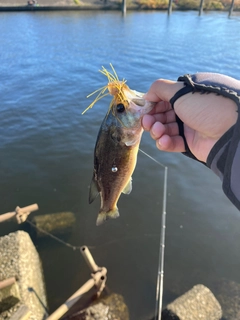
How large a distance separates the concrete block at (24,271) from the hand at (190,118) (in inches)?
138

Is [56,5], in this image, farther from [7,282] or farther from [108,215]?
[108,215]

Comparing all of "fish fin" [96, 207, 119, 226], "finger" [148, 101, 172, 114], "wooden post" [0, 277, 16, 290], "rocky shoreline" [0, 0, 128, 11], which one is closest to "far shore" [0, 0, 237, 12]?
"rocky shoreline" [0, 0, 128, 11]

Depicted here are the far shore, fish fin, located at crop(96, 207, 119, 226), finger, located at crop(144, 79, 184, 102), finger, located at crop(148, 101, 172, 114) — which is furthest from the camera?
the far shore

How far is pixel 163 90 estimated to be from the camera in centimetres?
255

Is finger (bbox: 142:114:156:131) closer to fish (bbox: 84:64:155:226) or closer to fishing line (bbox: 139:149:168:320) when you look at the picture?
fish (bbox: 84:64:155:226)

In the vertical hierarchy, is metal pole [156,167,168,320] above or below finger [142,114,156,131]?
below

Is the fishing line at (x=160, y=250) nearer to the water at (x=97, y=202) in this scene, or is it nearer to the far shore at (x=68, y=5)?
the water at (x=97, y=202)

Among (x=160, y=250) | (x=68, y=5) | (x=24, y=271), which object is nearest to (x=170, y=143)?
(x=24, y=271)

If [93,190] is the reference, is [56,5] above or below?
above

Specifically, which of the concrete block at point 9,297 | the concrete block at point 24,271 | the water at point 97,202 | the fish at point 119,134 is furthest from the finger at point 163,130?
the water at point 97,202

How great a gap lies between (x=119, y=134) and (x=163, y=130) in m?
0.44

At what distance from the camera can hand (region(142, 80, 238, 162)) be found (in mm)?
2199

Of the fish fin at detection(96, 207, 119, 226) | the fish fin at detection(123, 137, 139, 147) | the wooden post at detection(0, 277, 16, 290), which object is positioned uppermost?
the fish fin at detection(123, 137, 139, 147)

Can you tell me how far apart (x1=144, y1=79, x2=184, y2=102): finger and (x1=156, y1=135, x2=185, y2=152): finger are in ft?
1.25
